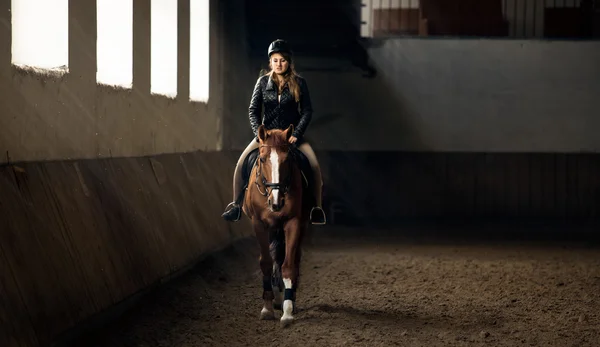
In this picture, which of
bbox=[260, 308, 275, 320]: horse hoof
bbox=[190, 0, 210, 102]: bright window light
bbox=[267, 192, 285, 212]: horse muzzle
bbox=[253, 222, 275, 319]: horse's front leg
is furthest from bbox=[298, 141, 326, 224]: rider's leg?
bbox=[190, 0, 210, 102]: bright window light

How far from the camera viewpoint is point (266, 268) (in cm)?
827

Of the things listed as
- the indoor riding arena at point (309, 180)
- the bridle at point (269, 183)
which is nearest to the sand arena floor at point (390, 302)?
the indoor riding arena at point (309, 180)

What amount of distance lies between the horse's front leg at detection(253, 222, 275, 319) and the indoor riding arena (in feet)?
0.12

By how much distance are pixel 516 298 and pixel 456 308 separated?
0.91 metres

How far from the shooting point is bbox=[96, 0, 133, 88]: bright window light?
9.09 m

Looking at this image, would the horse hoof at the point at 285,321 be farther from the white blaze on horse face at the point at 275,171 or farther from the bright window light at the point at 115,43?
the bright window light at the point at 115,43

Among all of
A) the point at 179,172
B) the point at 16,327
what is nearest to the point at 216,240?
the point at 179,172

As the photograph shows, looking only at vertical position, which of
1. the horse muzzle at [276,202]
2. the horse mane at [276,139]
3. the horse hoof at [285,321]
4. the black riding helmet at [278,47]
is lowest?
the horse hoof at [285,321]

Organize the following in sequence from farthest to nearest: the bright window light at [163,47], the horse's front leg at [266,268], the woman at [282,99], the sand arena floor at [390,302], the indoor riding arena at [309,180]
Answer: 1. the bright window light at [163,47]
2. the horse's front leg at [266,268]
3. the woman at [282,99]
4. the sand arena floor at [390,302]
5. the indoor riding arena at [309,180]

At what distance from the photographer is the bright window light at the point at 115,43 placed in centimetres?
909

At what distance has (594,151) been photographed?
1758cm

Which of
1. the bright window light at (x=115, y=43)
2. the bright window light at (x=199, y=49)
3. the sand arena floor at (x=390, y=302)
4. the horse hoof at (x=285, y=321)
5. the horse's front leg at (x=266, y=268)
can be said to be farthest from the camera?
the bright window light at (x=199, y=49)

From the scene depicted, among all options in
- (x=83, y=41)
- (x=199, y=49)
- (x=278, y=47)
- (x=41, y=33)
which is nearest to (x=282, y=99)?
(x=278, y=47)

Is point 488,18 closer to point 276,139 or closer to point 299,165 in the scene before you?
point 299,165
